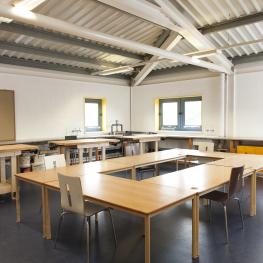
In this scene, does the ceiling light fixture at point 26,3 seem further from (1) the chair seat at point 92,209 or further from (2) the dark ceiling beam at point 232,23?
(2) the dark ceiling beam at point 232,23

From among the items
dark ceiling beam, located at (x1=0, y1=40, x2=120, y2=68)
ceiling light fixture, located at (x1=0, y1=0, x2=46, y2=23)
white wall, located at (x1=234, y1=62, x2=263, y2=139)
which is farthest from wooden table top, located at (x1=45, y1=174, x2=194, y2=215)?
white wall, located at (x1=234, y1=62, x2=263, y2=139)

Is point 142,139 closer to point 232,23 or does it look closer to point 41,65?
point 41,65

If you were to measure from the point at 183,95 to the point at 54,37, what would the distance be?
13.8 feet

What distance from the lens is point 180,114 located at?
336 inches

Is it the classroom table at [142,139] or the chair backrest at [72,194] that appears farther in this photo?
the classroom table at [142,139]

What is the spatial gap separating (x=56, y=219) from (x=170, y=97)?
5834 millimetres

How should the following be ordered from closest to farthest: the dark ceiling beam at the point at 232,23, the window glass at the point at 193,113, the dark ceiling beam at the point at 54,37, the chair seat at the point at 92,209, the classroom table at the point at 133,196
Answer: the classroom table at the point at 133,196
the chair seat at the point at 92,209
the dark ceiling beam at the point at 232,23
the dark ceiling beam at the point at 54,37
the window glass at the point at 193,113

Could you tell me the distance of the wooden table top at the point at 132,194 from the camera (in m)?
2.24

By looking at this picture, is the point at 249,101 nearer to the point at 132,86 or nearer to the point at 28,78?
the point at 132,86

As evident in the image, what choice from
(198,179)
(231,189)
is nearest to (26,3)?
(198,179)

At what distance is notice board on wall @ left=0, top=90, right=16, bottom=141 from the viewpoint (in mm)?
6570

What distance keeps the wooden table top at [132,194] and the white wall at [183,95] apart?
5.19 m

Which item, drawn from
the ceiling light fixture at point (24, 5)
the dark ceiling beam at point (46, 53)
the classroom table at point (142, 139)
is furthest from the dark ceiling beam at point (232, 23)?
the ceiling light fixture at point (24, 5)

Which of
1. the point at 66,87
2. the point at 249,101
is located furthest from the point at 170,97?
the point at 66,87
